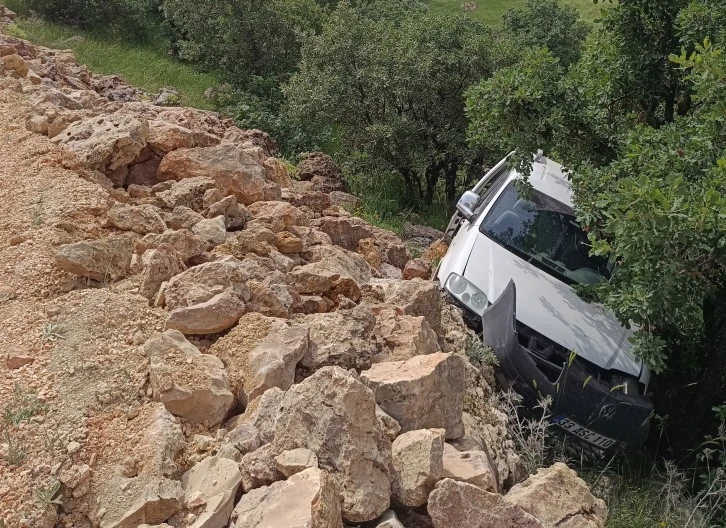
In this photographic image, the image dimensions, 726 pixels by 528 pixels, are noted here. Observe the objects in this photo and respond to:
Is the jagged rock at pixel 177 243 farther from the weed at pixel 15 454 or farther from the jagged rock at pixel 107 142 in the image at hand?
the weed at pixel 15 454

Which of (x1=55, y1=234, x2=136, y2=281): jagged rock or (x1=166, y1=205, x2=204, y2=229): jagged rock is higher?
(x1=166, y1=205, x2=204, y2=229): jagged rock

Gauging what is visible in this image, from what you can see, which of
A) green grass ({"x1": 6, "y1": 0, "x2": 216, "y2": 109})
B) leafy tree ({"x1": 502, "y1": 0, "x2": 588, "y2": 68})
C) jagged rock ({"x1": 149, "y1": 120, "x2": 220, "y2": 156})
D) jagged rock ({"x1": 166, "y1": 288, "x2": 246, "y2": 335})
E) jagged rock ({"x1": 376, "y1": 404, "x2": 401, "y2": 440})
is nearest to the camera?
jagged rock ({"x1": 376, "y1": 404, "x2": 401, "y2": 440})

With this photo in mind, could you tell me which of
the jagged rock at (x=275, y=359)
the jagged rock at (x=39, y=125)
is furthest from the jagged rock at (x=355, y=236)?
the jagged rock at (x=39, y=125)

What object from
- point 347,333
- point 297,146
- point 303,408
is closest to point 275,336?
point 347,333

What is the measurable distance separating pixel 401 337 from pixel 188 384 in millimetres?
1271

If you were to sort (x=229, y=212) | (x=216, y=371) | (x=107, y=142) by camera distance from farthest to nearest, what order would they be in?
(x=107, y=142) → (x=229, y=212) → (x=216, y=371)

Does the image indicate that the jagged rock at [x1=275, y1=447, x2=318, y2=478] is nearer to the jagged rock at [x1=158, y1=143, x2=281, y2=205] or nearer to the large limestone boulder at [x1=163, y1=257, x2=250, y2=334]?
the large limestone boulder at [x1=163, y1=257, x2=250, y2=334]

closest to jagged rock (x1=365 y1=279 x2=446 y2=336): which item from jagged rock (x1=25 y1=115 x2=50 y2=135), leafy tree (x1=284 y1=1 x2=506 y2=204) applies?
jagged rock (x1=25 y1=115 x2=50 y2=135)

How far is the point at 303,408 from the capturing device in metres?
2.86

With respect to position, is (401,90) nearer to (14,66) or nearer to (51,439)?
(14,66)

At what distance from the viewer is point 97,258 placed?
4277 mm

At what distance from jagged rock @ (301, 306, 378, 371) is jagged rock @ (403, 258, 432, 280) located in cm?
228

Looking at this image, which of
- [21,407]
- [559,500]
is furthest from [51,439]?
[559,500]

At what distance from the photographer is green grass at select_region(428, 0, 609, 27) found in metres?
29.3
